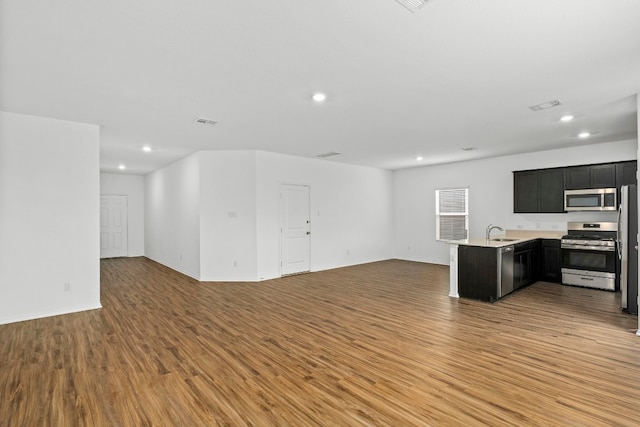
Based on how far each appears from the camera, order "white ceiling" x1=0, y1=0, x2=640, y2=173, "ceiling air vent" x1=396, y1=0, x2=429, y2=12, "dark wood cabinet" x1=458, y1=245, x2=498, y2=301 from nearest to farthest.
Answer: "ceiling air vent" x1=396, y1=0, x2=429, y2=12 → "white ceiling" x1=0, y1=0, x2=640, y2=173 → "dark wood cabinet" x1=458, y1=245, x2=498, y2=301

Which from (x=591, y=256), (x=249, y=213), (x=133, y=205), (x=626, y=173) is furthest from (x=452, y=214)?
(x=133, y=205)

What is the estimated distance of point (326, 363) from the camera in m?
3.00

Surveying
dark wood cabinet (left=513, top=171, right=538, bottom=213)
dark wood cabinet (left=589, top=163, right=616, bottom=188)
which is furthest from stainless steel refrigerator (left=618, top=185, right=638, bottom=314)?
dark wood cabinet (left=513, top=171, right=538, bottom=213)

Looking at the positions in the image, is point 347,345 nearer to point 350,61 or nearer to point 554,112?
point 350,61

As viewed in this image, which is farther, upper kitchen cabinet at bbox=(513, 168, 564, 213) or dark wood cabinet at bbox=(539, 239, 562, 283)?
upper kitchen cabinet at bbox=(513, 168, 564, 213)

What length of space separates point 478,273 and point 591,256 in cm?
243

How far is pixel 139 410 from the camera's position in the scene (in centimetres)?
230

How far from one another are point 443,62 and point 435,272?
553 centimetres

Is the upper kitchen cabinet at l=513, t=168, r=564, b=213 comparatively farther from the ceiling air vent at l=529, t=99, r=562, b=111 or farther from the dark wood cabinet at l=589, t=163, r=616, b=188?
the ceiling air vent at l=529, t=99, r=562, b=111

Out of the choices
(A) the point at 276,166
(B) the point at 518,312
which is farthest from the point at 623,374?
(A) the point at 276,166

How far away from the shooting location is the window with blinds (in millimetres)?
8266

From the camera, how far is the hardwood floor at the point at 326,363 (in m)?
2.27

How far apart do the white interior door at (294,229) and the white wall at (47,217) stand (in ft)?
→ 11.2

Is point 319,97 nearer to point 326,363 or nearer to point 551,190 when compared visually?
Answer: point 326,363
